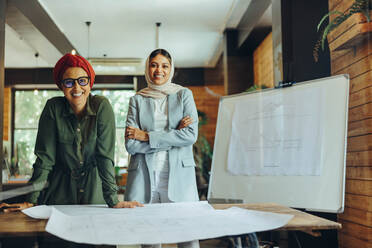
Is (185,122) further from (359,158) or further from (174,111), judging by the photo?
(359,158)

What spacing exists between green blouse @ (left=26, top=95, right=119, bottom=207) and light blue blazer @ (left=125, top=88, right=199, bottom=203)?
273mm

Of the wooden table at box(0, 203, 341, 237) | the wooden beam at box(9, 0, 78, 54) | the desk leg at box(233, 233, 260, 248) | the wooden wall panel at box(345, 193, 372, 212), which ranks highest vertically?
the wooden beam at box(9, 0, 78, 54)

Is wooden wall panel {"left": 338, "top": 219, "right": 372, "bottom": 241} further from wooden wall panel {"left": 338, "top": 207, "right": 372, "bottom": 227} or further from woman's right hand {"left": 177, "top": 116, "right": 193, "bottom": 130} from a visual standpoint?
woman's right hand {"left": 177, "top": 116, "right": 193, "bottom": 130}

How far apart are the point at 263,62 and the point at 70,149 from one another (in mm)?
2664

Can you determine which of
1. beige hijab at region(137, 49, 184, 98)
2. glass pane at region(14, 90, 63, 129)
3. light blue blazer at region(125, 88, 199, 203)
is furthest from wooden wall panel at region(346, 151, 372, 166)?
glass pane at region(14, 90, 63, 129)

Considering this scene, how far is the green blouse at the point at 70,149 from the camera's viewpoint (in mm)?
1503

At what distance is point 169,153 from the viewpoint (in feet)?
6.15

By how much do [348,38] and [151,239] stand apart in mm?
1810

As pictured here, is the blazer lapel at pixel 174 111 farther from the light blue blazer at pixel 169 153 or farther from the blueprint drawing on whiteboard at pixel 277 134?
the blueprint drawing on whiteboard at pixel 277 134

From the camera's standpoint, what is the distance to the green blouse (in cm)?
150

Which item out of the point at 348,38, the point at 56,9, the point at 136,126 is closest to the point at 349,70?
the point at 348,38

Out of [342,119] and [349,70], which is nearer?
[342,119]

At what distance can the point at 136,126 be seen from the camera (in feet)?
6.28

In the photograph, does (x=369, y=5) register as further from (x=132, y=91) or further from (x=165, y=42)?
(x=165, y=42)
